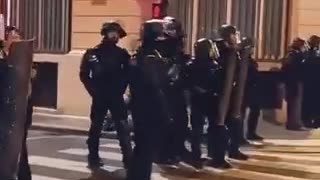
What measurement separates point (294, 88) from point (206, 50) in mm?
583

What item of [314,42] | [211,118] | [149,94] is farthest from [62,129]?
[314,42]

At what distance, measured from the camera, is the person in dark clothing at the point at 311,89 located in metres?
4.27

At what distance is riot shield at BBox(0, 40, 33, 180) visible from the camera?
3.44 m

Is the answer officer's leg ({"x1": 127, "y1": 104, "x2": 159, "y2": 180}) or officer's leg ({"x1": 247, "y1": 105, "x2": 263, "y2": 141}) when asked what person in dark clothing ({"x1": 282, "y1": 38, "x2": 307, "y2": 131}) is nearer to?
officer's leg ({"x1": 247, "y1": 105, "x2": 263, "y2": 141})

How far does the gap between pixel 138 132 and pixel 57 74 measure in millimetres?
2150

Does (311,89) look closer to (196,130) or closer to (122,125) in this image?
(196,130)

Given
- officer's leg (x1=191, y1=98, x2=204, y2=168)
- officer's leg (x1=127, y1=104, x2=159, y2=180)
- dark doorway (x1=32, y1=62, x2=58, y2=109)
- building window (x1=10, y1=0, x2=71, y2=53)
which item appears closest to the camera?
officer's leg (x1=127, y1=104, x2=159, y2=180)

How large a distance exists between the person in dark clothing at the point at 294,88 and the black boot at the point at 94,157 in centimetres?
103

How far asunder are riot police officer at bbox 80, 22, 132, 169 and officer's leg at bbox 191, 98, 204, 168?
339 millimetres

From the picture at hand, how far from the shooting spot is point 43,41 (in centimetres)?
582

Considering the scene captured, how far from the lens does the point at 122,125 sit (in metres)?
4.05

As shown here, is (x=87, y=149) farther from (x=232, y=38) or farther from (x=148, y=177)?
(x=232, y=38)

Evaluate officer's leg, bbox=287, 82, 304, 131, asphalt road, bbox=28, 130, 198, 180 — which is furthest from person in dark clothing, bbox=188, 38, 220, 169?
officer's leg, bbox=287, 82, 304, 131

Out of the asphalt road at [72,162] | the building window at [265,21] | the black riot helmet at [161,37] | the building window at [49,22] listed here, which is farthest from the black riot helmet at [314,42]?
the building window at [49,22]
